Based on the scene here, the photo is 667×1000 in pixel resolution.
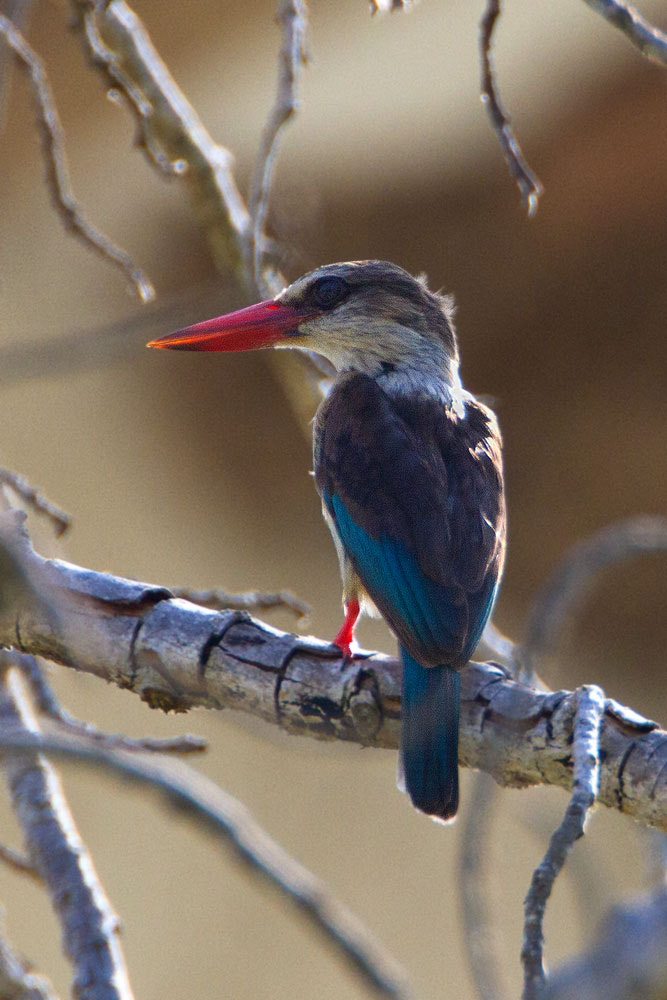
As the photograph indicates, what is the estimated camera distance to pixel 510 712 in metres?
1.63

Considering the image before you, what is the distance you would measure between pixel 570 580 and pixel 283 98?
Answer: 95cm

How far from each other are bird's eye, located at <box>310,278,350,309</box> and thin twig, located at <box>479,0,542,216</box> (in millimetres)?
1081

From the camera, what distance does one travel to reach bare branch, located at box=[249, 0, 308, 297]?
1.72 m

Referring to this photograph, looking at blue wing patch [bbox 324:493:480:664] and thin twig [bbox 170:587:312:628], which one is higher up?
blue wing patch [bbox 324:493:480:664]

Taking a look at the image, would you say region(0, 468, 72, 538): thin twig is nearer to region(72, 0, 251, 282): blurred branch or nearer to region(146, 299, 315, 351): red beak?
region(72, 0, 251, 282): blurred branch

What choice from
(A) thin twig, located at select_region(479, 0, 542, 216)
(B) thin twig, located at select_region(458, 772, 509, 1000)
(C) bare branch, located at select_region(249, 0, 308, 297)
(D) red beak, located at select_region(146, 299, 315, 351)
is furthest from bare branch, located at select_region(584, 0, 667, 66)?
(D) red beak, located at select_region(146, 299, 315, 351)

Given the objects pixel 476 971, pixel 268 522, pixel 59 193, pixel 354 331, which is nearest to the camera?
pixel 476 971

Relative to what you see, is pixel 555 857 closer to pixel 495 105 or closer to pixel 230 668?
pixel 230 668

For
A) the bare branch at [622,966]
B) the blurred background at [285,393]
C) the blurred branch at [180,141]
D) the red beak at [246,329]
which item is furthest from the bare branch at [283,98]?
the blurred background at [285,393]

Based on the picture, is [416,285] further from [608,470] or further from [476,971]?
[608,470]

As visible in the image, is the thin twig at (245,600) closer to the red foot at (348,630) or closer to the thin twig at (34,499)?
the red foot at (348,630)

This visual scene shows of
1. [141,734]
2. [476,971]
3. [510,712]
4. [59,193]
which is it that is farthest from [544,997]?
[141,734]

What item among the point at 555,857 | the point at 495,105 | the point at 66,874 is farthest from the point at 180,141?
the point at 555,857

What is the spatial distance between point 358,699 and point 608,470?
361 centimetres
